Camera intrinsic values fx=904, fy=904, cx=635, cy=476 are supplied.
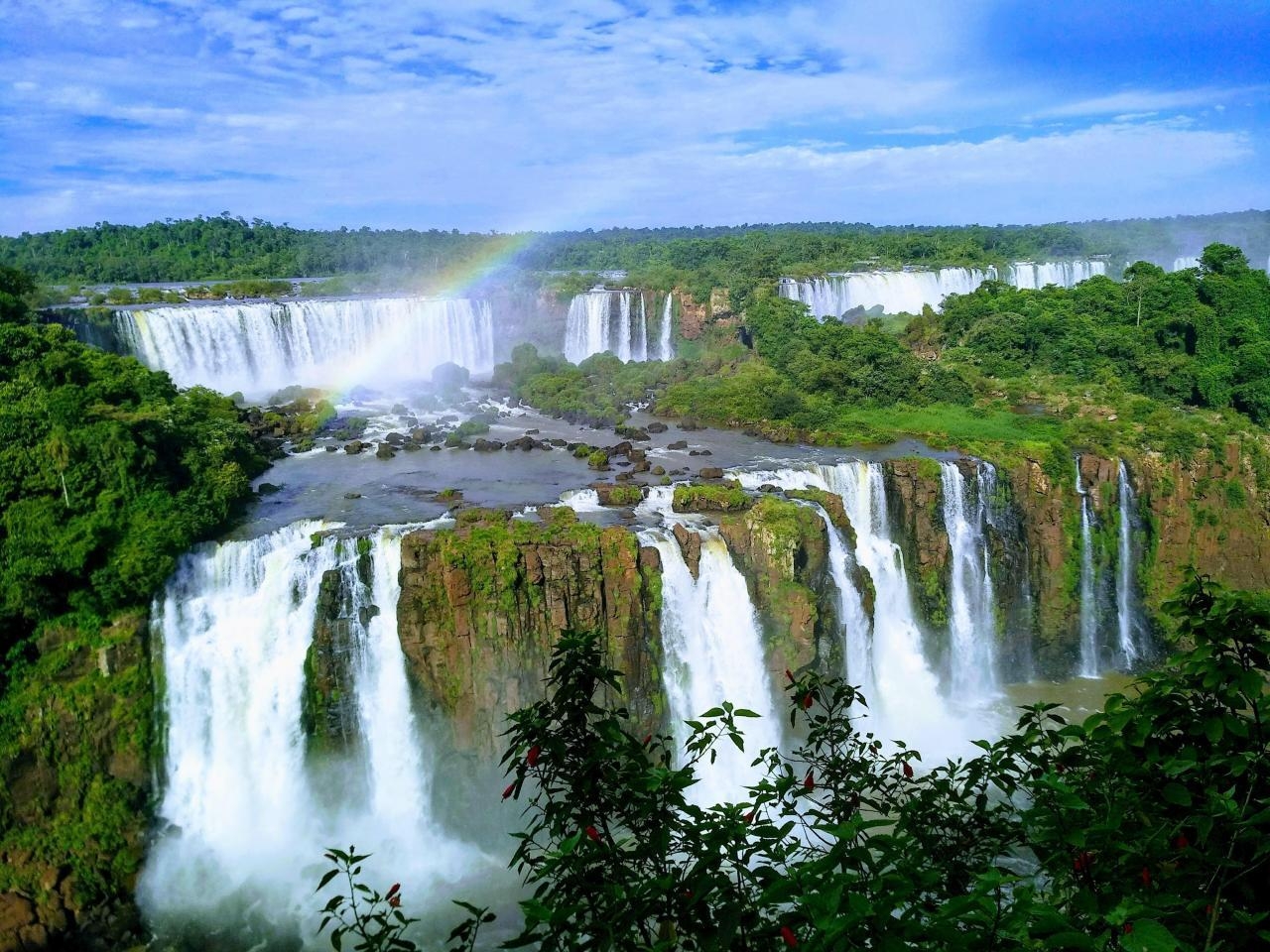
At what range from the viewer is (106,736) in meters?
14.3

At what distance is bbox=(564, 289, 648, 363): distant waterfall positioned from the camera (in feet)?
127

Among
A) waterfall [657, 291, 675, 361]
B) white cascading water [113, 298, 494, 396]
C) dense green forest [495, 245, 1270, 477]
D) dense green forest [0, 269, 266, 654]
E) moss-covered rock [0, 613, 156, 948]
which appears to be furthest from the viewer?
waterfall [657, 291, 675, 361]

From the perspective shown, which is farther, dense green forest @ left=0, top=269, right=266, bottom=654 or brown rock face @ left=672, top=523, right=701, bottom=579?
brown rock face @ left=672, top=523, right=701, bottom=579

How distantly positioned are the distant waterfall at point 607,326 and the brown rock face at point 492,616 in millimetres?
23874

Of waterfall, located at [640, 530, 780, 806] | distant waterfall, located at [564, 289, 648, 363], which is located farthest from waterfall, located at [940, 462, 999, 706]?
distant waterfall, located at [564, 289, 648, 363]

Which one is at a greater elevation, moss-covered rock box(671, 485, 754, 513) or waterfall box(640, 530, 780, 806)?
moss-covered rock box(671, 485, 754, 513)

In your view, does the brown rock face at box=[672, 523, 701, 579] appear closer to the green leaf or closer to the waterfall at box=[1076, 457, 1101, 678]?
the waterfall at box=[1076, 457, 1101, 678]

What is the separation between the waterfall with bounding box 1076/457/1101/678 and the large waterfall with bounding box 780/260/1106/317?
17318 mm

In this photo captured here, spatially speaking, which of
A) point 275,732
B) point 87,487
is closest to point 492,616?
point 275,732

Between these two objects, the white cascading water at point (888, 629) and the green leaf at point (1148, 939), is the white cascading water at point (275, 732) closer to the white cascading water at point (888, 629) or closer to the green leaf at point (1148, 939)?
the white cascading water at point (888, 629)

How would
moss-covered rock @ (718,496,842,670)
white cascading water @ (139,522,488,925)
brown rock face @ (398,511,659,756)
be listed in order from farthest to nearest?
1. moss-covered rock @ (718,496,842,670)
2. brown rock face @ (398,511,659,756)
3. white cascading water @ (139,522,488,925)

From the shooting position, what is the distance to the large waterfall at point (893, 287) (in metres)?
40.4

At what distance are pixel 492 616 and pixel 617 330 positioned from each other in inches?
995

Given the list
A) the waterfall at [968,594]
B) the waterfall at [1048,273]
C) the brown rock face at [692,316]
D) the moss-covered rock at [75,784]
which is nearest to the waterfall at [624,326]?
the brown rock face at [692,316]
